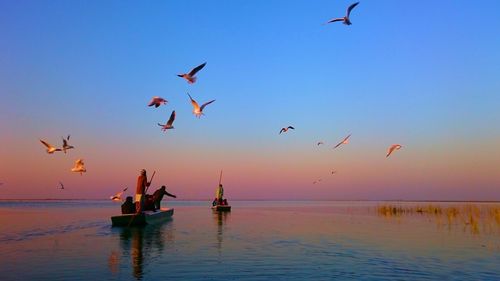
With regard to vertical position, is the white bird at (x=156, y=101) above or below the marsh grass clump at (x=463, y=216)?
above

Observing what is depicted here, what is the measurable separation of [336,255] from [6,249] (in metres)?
12.7

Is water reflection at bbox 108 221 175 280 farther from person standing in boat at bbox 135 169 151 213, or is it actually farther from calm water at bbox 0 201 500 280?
person standing in boat at bbox 135 169 151 213

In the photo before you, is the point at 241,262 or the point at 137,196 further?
the point at 137,196

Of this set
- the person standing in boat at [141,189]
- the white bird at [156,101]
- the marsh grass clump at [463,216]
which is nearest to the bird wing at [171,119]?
the white bird at [156,101]

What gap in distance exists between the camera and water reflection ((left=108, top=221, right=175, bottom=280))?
14188mm

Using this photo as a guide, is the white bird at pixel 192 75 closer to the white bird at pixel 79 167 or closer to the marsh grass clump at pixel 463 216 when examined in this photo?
the white bird at pixel 79 167

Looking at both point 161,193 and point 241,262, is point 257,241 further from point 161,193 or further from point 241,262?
point 161,193

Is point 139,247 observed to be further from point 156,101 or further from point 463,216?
point 463,216

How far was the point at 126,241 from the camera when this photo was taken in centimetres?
2075

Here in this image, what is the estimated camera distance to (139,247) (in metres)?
18.8

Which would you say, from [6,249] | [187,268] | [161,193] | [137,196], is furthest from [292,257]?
[161,193]

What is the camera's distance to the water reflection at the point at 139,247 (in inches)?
559

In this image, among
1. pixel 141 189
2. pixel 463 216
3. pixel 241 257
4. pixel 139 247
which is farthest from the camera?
pixel 463 216

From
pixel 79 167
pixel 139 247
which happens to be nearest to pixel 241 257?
pixel 139 247
